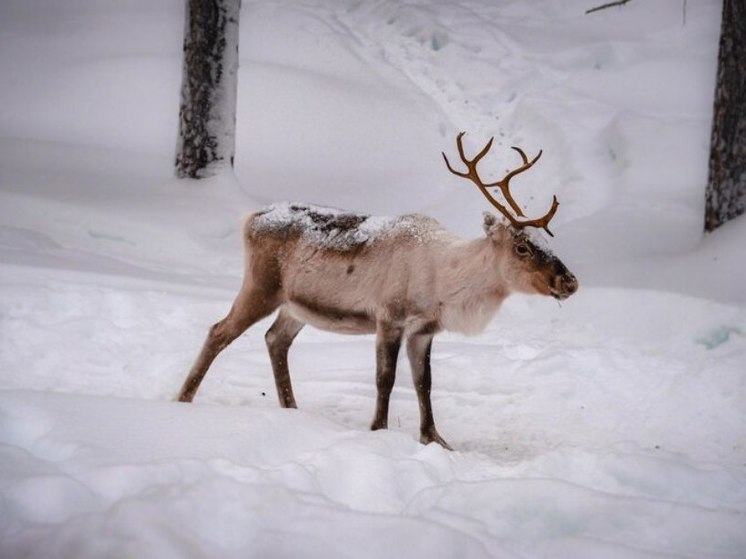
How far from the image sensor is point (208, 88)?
8.52 metres

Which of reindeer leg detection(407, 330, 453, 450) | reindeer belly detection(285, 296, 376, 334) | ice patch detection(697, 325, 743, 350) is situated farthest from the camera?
ice patch detection(697, 325, 743, 350)

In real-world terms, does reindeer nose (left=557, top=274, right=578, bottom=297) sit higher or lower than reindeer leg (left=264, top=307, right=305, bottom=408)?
higher

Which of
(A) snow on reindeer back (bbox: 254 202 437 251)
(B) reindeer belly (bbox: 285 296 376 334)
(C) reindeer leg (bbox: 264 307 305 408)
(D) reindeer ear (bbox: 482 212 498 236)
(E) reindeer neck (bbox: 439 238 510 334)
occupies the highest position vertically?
(D) reindeer ear (bbox: 482 212 498 236)

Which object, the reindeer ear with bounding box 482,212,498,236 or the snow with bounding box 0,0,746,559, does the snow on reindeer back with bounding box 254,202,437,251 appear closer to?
the reindeer ear with bounding box 482,212,498,236

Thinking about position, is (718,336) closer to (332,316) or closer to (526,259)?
(526,259)

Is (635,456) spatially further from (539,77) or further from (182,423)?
(539,77)

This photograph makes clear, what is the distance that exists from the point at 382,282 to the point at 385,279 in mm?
24

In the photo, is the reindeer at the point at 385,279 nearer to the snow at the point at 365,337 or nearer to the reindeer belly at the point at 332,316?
the reindeer belly at the point at 332,316

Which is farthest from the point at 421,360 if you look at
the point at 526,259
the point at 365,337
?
the point at 365,337

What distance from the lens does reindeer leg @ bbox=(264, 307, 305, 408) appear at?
15.6 feet

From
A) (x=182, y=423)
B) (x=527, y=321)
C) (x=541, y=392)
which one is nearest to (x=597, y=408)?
(x=541, y=392)

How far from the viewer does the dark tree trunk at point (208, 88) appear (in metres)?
8.47

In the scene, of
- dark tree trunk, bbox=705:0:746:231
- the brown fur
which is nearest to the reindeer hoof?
the brown fur

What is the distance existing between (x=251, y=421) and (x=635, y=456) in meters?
1.57
